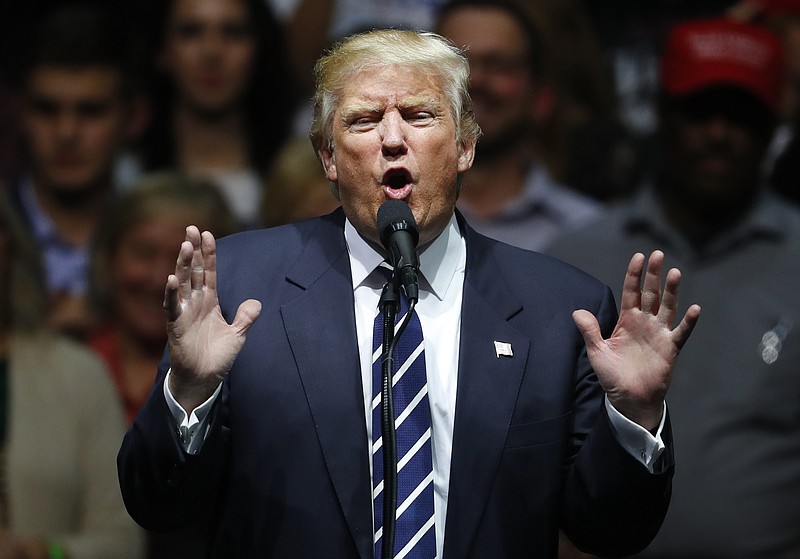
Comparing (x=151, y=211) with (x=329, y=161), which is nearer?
(x=329, y=161)

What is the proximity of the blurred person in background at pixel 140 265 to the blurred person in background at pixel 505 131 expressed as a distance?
39.5 inches

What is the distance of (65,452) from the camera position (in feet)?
14.9

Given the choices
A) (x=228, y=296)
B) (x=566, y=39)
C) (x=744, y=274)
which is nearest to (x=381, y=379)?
(x=228, y=296)

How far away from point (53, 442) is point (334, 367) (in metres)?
1.97

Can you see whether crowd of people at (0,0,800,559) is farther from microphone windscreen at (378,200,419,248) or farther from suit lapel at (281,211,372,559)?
microphone windscreen at (378,200,419,248)

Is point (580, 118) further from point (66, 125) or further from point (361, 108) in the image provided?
point (361, 108)

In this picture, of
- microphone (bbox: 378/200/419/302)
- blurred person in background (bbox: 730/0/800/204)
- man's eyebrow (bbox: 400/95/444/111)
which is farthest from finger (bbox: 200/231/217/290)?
blurred person in background (bbox: 730/0/800/204)

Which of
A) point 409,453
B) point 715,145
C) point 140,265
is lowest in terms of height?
point 140,265

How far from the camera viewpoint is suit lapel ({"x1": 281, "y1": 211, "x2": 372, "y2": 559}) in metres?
2.76

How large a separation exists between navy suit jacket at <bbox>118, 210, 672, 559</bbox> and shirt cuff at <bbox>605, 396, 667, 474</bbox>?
0.7 inches

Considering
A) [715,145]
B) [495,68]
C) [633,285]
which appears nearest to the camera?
[633,285]

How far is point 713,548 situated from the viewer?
4.46 metres

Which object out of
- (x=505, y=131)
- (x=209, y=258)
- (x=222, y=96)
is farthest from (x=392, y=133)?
(x=222, y=96)

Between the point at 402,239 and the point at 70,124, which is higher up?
the point at 402,239
